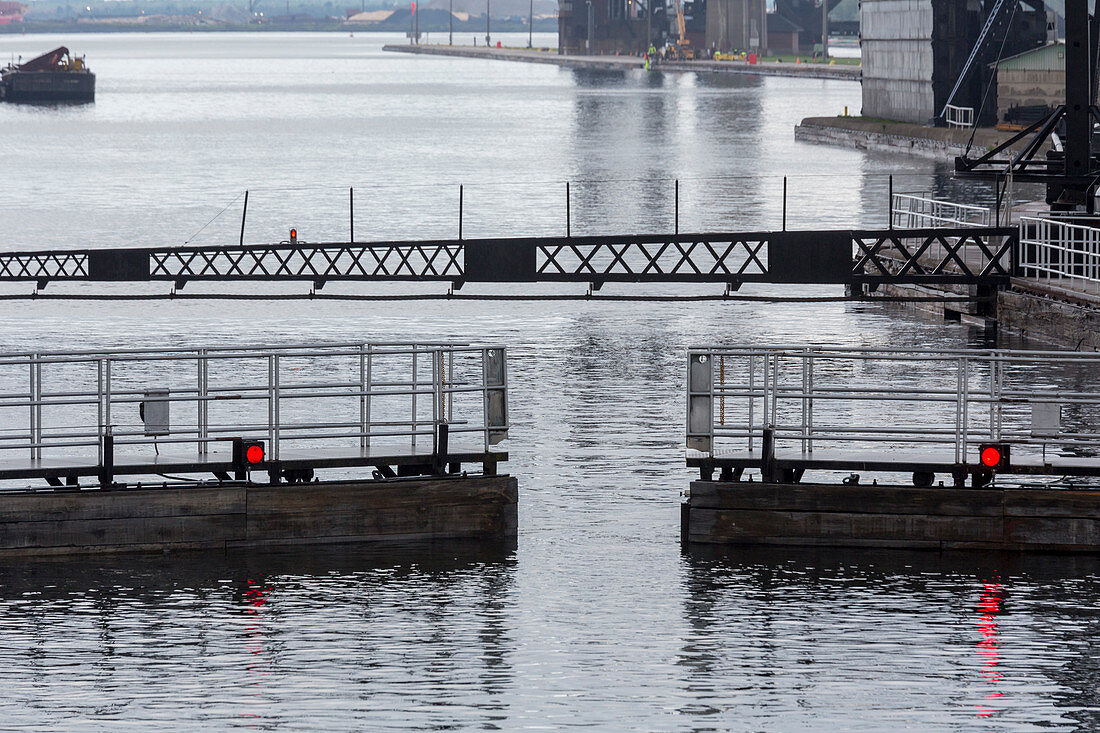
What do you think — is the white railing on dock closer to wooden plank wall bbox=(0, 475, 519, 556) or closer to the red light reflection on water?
the red light reflection on water

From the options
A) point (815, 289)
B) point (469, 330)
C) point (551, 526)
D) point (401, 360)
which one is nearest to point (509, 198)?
point (815, 289)

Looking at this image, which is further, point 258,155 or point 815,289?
point 258,155

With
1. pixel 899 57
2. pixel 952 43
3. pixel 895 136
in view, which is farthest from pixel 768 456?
pixel 895 136

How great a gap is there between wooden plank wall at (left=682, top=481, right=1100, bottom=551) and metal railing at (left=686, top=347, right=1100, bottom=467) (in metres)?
0.59

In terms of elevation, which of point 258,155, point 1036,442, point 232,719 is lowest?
point 232,719

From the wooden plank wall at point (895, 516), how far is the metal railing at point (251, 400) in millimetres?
2916

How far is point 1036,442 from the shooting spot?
2033 cm

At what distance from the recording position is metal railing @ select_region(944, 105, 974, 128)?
105562 mm

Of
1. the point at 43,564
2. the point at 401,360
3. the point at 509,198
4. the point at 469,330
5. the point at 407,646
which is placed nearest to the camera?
the point at 407,646

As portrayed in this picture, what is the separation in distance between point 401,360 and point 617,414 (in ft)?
27.4

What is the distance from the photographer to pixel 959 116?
107 m

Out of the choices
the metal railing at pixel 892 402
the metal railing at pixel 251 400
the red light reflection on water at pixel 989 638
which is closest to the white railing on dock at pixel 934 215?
the metal railing at pixel 892 402

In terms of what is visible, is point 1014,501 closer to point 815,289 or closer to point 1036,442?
point 1036,442

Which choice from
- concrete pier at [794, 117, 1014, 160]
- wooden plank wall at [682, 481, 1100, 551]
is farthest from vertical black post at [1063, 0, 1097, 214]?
concrete pier at [794, 117, 1014, 160]
